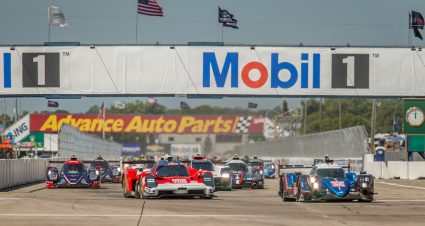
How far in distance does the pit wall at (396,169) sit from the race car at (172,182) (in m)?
27.2

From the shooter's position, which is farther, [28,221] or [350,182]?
[350,182]

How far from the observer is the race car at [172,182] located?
30.2 m

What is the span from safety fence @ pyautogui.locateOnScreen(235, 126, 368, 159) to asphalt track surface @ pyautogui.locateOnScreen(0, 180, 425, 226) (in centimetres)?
2762

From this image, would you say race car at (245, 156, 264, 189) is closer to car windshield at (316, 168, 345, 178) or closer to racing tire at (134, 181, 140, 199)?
racing tire at (134, 181, 140, 199)

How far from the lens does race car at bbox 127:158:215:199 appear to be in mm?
30250

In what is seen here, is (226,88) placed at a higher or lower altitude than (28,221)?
higher

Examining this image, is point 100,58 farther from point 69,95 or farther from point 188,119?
point 188,119

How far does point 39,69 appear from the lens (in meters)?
45.0

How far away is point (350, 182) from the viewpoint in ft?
96.1

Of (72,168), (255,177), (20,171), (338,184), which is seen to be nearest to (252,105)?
(20,171)

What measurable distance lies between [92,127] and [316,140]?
81.0 metres

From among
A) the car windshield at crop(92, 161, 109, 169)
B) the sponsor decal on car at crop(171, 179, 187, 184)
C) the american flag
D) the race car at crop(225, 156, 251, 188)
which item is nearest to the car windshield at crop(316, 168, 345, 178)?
the sponsor decal on car at crop(171, 179, 187, 184)

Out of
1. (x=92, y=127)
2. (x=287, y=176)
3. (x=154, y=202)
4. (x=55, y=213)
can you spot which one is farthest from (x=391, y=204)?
(x=92, y=127)

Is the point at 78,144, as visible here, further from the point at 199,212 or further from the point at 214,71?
the point at 199,212
